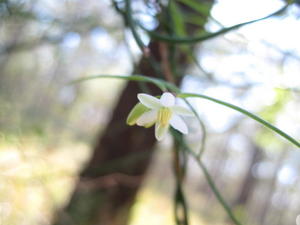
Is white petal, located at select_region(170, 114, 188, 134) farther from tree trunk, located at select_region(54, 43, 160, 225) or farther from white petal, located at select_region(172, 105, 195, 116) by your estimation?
tree trunk, located at select_region(54, 43, 160, 225)

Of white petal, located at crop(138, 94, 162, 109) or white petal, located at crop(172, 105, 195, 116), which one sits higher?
white petal, located at crop(138, 94, 162, 109)

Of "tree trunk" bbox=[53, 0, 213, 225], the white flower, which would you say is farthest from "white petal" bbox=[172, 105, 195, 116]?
"tree trunk" bbox=[53, 0, 213, 225]

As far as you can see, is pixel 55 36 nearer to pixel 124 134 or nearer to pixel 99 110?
pixel 124 134

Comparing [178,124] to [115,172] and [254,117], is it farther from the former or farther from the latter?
[115,172]

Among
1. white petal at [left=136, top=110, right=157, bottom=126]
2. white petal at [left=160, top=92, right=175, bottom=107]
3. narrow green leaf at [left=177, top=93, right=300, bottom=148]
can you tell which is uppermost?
white petal at [left=136, top=110, right=157, bottom=126]

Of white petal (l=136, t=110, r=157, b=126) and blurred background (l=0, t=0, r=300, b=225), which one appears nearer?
white petal (l=136, t=110, r=157, b=126)

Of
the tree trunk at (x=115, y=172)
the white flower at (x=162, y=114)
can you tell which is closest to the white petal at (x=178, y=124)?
the white flower at (x=162, y=114)

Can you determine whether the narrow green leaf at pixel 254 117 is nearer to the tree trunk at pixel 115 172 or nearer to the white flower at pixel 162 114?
the white flower at pixel 162 114

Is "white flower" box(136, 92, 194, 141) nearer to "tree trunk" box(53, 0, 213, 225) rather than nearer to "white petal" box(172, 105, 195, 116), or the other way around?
"white petal" box(172, 105, 195, 116)
